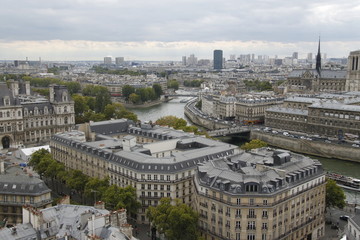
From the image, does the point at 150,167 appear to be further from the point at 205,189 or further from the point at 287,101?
the point at 287,101

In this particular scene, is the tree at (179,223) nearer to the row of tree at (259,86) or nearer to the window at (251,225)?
the window at (251,225)

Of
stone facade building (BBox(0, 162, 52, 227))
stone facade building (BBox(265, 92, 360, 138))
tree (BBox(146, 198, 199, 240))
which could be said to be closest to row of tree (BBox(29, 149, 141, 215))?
tree (BBox(146, 198, 199, 240))

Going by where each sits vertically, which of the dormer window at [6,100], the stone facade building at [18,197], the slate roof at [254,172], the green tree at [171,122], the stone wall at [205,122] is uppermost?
the dormer window at [6,100]

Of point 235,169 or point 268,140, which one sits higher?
point 235,169

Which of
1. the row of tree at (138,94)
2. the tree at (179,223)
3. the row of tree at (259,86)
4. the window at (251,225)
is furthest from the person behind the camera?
the row of tree at (259,86)

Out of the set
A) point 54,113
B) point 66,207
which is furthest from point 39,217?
point 54,113

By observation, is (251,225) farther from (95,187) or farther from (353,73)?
(353,73)

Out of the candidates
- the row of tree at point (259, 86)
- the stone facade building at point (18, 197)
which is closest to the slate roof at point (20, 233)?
the stone facade building at point (18, 197)
